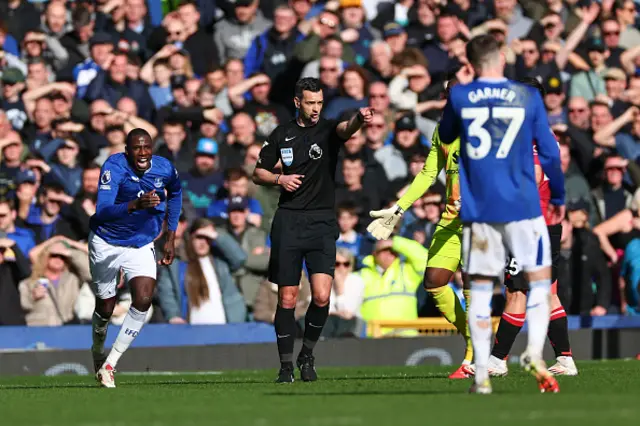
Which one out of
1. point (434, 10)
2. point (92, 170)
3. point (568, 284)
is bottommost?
point (568, 284)

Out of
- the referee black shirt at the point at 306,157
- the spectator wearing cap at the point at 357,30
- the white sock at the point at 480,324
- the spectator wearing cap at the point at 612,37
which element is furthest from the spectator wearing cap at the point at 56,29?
the white sock at the point at 480,324

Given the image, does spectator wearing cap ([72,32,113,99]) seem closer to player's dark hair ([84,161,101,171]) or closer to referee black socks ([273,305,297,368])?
player's dark hair ([84,161,101,171])

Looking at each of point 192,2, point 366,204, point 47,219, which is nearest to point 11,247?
point 47,219

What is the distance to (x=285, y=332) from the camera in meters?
14.0

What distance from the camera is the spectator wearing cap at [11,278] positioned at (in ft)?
61.4

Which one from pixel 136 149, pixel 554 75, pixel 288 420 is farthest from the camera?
pixel 554 75

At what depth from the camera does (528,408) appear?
986cm

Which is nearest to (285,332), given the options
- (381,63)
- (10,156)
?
(10,156)

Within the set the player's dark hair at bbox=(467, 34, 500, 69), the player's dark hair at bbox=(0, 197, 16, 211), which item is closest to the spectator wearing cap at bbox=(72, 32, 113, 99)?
the player's dark hair at bbox=(0, 197, 16, 211)

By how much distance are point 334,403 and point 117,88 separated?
39.0 feet

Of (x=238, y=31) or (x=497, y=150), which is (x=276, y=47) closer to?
(x=238, y=31)

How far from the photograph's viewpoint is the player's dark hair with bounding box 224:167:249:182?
20141 mm

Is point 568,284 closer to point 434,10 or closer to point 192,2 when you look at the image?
point 434,10

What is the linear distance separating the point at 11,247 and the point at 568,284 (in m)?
7.19
